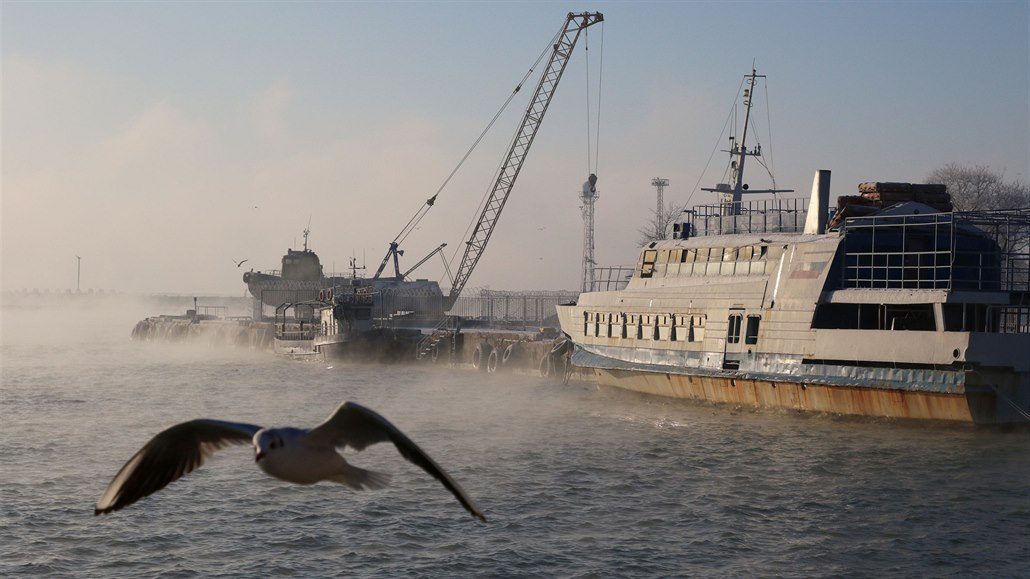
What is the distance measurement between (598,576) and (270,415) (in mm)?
25992

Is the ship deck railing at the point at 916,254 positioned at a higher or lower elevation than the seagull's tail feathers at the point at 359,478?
higher

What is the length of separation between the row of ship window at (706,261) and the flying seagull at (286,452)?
1278 inches

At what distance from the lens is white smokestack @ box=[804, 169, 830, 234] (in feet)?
133

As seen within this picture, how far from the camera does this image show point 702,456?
107 ft

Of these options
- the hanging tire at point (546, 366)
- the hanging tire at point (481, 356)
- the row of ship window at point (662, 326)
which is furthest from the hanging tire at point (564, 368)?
the hanging tire at point (481, 356)

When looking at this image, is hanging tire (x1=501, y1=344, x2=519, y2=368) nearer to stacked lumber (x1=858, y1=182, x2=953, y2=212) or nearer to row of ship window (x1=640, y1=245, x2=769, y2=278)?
row of ship window (x1=640, y1=245, x2=769, y2=278)

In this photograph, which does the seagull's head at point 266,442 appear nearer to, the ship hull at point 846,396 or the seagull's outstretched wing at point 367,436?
the seagull's outstretched wing at point 367,436

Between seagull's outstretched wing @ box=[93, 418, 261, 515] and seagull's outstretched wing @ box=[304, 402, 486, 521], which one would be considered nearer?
seagull's outstretched wing @ box=[304, 402, 486, 521]

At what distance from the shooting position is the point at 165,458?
1023cm

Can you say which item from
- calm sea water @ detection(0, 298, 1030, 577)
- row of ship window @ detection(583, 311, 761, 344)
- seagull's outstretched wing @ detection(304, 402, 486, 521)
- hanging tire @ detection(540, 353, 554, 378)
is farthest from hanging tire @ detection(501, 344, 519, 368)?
seagull's outstretched wing @ detection(304, 402, 486, 521)

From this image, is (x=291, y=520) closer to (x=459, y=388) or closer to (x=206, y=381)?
(x=459, y=388)

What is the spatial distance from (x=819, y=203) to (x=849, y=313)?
4606 millimetres

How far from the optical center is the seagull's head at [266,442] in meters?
8.20

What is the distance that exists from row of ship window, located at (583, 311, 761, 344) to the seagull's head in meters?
32.9
